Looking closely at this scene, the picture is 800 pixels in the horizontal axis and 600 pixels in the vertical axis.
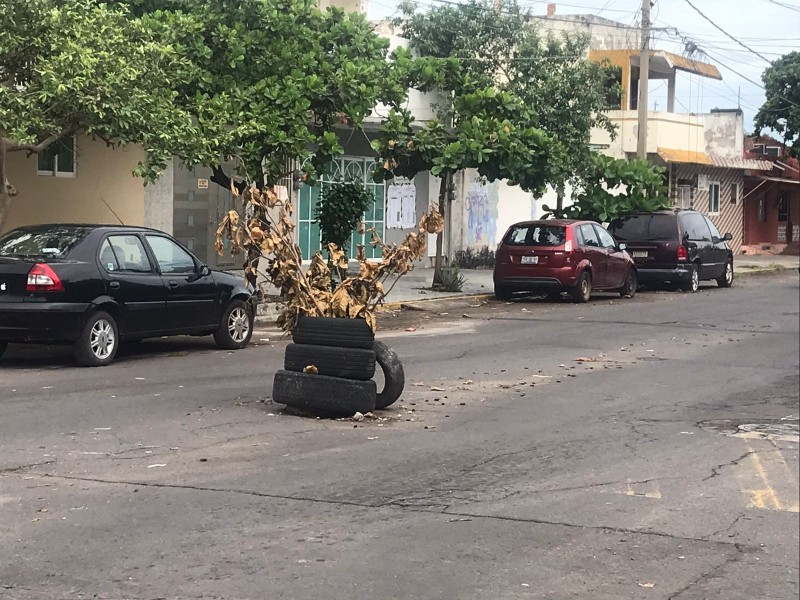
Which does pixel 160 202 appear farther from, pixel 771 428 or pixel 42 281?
pixel 771 428

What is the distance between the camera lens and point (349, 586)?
17.6ft

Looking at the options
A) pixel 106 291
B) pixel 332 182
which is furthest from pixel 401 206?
pixel 106 291

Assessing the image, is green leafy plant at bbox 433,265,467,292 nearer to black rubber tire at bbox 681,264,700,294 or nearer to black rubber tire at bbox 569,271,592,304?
black rubber tire at bbox 569,271,592,304

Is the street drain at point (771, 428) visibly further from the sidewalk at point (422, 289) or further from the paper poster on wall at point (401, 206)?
the paper poster on wall at point (401, 206)

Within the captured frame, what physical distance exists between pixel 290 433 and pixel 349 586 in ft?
12.7

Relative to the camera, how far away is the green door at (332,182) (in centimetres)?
2758

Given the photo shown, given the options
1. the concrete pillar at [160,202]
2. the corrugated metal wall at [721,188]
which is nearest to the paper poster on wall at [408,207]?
the concrete pillar at [160,202]

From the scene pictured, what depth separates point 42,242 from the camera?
13.0 m

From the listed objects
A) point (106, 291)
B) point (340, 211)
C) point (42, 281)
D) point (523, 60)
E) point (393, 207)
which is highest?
point (523, 60)

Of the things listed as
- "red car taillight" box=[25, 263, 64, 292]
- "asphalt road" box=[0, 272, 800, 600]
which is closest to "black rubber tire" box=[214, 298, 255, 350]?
"asphalt road" box=[0, 272, 800, 600]

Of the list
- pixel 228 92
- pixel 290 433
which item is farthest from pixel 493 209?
pixel 290 433

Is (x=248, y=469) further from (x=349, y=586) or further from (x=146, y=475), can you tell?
(x=349, y=586)

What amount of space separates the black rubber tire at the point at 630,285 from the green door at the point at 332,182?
18.5 feet

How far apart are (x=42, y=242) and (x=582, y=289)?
1206cm
